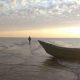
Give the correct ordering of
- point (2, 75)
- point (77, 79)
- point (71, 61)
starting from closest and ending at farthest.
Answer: point (77, 79) → point (2, 75) → point (71, 61)

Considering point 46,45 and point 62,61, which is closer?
point 62,61

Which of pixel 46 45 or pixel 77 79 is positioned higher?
pixel 46 45

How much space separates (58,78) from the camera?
12.9m

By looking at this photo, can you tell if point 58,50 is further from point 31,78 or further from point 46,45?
point 31,78

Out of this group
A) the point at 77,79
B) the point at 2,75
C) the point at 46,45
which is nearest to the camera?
the point at 77,79

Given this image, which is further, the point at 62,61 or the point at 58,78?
the point at 62,61

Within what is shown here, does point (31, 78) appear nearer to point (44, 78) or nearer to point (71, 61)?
point (44, 78)

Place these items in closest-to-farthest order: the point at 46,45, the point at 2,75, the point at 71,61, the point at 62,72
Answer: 1. the point at 2,75
2. the point at 62,72
3. the point at 71,61
4. the point at 46,45

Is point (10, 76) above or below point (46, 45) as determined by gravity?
below

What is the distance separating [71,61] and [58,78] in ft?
24.1

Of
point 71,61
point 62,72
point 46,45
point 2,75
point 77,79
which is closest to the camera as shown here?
point 77,79

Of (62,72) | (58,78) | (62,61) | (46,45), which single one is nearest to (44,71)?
(62,72)

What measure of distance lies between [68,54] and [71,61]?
783 millimetres

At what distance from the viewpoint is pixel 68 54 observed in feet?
66.7
